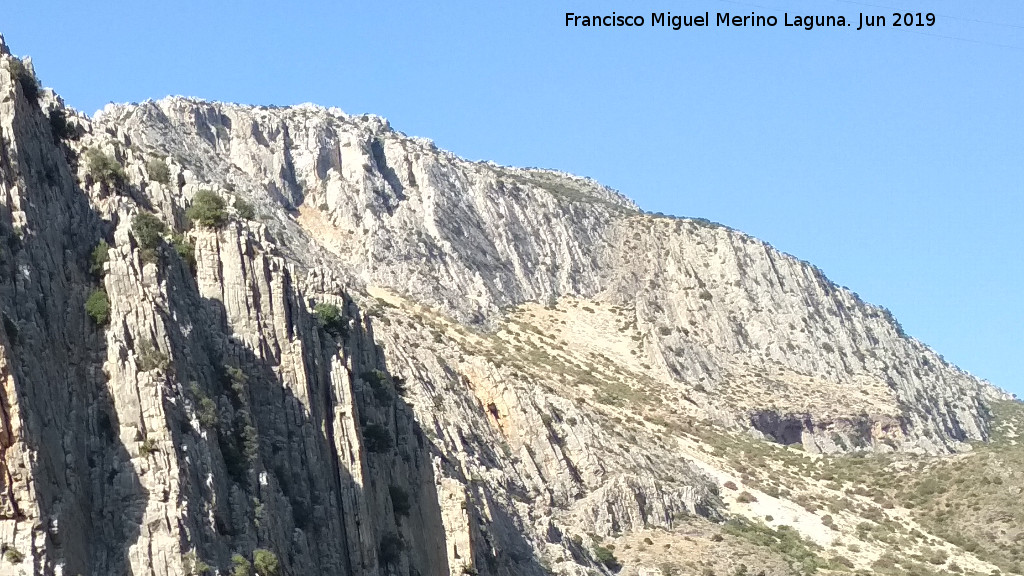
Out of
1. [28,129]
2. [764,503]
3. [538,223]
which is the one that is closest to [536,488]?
[764,503]

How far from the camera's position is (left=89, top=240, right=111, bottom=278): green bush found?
41969 millimetres

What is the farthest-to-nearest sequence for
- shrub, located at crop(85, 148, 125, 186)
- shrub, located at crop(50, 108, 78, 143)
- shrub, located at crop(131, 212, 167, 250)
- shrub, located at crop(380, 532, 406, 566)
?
shrub, located at crop(380, 532, 406, 566), shrub, located at crop(50, 108, 78, 143), shrub, located at crop(85, 148, 125, 186), shrub, located at crop(131, 212, 167, 250)

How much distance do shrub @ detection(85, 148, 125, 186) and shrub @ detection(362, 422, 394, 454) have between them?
14079 mm

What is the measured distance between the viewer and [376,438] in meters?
56.7

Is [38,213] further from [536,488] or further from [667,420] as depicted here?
[667,420]

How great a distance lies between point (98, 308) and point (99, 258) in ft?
7.88

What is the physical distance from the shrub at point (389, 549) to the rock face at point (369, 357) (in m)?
0.12

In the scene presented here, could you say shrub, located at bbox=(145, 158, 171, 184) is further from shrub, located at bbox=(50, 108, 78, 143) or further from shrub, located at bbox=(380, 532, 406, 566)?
shrub, located at bbox=(380, 532, 406, 566)

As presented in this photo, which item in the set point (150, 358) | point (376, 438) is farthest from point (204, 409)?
point (376, 438)

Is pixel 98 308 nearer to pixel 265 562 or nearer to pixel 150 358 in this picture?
pixel 150 358

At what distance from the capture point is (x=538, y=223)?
15362 cm

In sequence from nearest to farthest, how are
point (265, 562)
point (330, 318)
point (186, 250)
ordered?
point (265, 562) < point (186, 250) < point (330, 318)

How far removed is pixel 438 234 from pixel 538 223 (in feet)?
63.4

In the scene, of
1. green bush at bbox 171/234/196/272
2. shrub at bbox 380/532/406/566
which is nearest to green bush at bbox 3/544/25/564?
green bush at bbox 171/234/196/272
